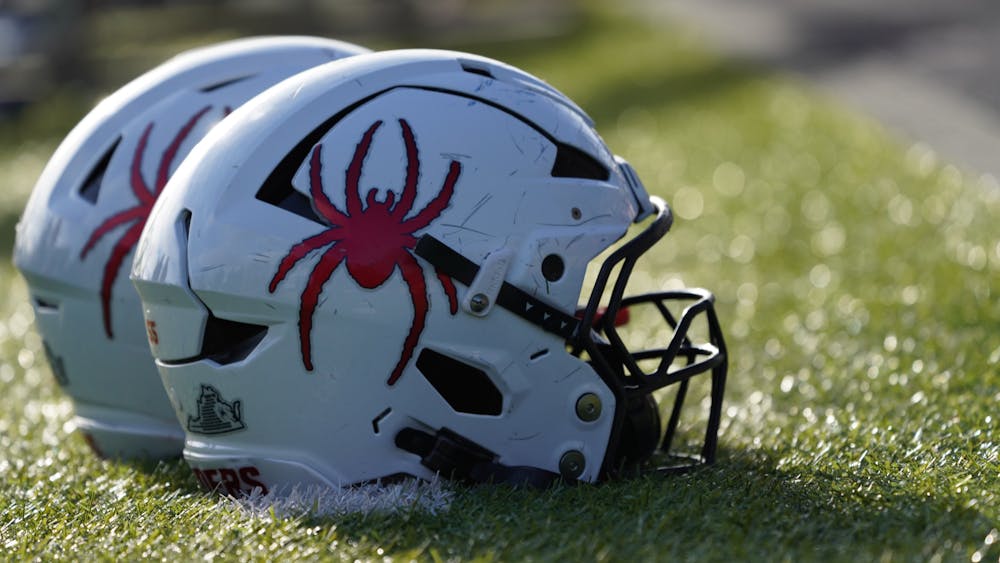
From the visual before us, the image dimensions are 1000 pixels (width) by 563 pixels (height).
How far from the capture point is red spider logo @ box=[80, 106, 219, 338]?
3.69 metres

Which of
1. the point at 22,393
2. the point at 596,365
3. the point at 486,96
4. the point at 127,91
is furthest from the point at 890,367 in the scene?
the point at 22,393

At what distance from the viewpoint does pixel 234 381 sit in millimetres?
3037

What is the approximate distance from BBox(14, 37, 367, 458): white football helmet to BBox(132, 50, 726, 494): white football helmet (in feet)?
1.92

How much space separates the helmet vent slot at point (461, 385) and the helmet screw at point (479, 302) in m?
0.17

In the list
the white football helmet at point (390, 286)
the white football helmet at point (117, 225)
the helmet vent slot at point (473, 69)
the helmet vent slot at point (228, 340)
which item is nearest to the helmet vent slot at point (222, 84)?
the white football helmet at point (117, 225)

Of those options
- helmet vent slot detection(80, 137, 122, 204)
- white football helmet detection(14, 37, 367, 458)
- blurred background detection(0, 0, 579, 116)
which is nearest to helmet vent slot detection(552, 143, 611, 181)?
white football helmet detection(14, 37, 367, 458)

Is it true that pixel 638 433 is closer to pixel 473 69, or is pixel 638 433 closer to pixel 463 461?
pixel 463 461

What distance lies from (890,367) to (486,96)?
190 cm

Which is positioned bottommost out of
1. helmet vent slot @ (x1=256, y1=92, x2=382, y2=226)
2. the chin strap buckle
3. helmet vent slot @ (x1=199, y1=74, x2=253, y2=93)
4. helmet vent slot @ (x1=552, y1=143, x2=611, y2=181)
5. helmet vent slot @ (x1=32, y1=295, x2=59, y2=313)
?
helmet vent slot @ (x1=32, y1=295, x2=59, y2=313)

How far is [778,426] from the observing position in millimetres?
3859

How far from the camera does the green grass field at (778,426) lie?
9.45ft

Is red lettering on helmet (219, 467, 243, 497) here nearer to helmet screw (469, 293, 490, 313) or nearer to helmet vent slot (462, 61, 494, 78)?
helmet screw (469, 293, 490, 313)

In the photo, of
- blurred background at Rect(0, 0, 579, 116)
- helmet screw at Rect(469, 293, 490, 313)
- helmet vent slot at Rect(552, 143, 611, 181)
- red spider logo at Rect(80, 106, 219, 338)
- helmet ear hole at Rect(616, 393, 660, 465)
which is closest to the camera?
helmet screw at Rect(469, 293, 490, 313)

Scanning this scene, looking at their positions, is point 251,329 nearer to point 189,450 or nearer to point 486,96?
point 189,450
